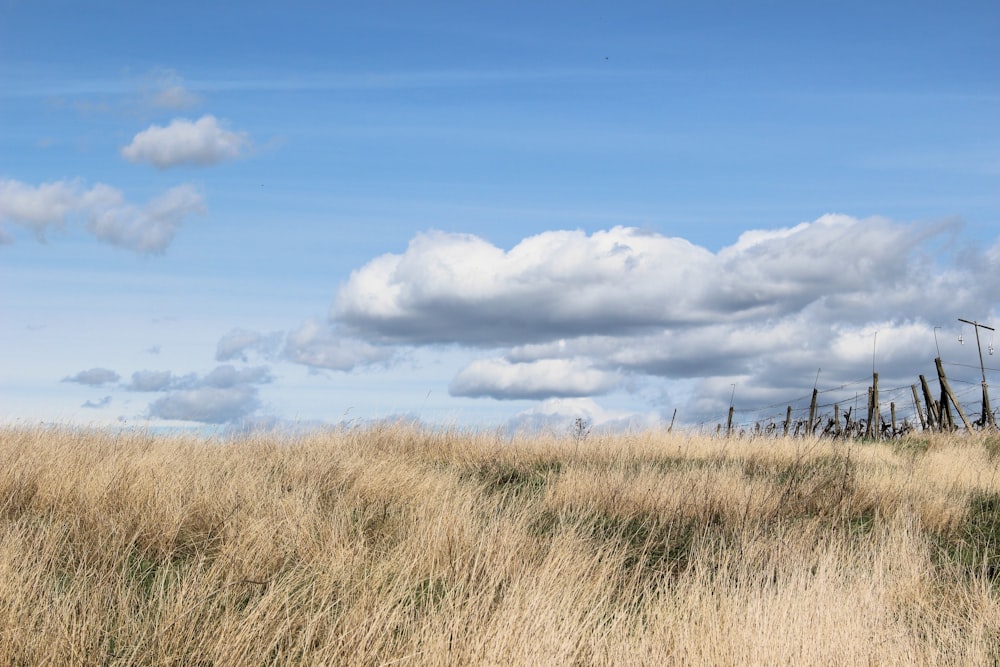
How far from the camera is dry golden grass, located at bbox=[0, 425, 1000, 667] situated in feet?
14.3

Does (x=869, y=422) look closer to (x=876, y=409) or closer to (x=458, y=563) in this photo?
(x=876, y=409)

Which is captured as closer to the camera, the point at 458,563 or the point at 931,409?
the point at 458,563

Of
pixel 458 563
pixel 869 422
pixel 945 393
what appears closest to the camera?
pixel 458 563

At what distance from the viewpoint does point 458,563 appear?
19.3 ft

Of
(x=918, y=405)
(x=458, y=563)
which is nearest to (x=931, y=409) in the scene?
(x=918, y=405)

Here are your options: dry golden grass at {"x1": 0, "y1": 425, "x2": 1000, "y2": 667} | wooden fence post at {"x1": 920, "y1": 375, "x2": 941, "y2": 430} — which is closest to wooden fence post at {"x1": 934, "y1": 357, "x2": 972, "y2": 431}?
wooden fence post at {"x1": 920, "y1": 375, "x2": 941, "y2": 430}

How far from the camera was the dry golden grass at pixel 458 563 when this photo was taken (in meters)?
4.36

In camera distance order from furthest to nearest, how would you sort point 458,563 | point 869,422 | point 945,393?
point 869,422
point 945,393
point 458,563

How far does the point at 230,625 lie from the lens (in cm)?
435

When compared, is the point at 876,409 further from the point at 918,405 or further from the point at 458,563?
the point at 458,563

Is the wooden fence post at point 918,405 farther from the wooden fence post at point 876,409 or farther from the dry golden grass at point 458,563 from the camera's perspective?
the dry golden grass at point 458,563

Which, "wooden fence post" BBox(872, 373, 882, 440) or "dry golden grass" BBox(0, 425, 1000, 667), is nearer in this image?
"dry golden grass" BBox(0, 425, 1000, 667)

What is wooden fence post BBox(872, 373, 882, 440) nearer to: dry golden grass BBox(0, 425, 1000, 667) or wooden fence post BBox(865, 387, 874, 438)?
wooden fence post BBox(865, 387, 874, 438)

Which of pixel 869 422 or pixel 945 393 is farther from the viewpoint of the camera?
pixel 869 422
